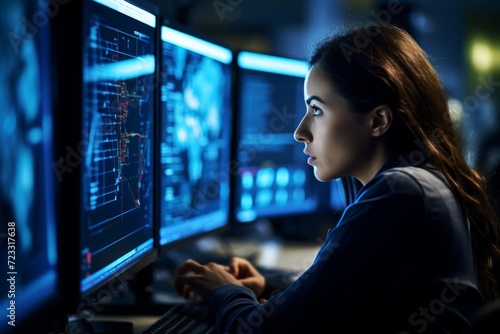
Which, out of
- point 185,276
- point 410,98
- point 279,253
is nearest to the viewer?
point 410,98

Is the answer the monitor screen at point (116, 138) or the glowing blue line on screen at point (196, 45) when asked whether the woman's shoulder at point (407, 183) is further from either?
the glowing blue line on screen at point (196, 45)

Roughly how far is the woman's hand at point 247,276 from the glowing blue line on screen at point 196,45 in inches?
21.3

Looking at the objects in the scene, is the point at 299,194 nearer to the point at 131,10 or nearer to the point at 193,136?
the point at 193,136

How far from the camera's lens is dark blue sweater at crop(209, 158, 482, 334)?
1.00 m

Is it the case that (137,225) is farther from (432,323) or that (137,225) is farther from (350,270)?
(432,323)

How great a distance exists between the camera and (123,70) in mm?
1125

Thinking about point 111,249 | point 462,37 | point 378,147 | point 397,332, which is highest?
point 462,37

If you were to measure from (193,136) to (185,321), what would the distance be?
1.73 ft

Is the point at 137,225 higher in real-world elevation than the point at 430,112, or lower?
lower

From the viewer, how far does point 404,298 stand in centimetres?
103

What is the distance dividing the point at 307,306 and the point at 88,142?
43cm

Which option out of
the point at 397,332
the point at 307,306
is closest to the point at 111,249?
the point at 307,306

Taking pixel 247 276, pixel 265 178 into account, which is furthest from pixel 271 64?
pixel 247 276

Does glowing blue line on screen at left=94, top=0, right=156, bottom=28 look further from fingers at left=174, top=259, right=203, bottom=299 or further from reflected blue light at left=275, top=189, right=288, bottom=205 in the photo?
reflected blue light at left=275, top=189, right=288, bottom=205
